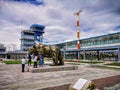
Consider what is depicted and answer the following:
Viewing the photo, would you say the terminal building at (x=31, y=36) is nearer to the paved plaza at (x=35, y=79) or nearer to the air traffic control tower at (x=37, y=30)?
the air traffic control tower at (x=37, y=30)

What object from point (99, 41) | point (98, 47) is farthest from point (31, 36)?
point (98, 47)

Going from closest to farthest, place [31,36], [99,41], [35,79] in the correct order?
[35,79] < [99,41] < [31,36]

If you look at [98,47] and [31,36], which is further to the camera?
[31,36]

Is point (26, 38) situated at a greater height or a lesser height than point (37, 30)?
lesser

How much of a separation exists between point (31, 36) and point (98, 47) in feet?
195

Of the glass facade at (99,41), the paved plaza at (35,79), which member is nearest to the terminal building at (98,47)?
the glass facade at (99,41)

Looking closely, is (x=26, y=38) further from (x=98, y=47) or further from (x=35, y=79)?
(x=35, y=79)

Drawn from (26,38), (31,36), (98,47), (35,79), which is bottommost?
(35,79)

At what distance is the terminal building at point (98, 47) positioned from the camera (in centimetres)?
4189

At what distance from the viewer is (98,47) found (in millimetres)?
44875

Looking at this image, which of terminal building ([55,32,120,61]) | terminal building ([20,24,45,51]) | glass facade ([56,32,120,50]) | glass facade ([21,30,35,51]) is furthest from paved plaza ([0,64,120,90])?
glass facade ([21,30,35,51])

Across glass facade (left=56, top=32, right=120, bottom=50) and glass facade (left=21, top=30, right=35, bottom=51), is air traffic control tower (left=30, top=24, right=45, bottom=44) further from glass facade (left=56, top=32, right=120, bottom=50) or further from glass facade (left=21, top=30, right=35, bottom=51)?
glass facade (left=56, top=32, right=120, bottom=50)

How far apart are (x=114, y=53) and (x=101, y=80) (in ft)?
159

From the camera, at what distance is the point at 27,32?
303ft
